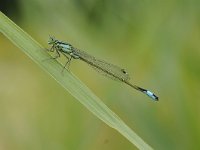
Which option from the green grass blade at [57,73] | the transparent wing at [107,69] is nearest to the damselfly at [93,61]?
the transparent wing at [107,69]

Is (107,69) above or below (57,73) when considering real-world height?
above

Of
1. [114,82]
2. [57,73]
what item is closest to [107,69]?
[114,82]

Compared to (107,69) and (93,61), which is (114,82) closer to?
(107,69)

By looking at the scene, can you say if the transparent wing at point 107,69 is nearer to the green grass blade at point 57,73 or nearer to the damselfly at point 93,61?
the damselfly at point 93,61

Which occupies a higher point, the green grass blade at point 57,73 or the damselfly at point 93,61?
the damselfly at point 93,61

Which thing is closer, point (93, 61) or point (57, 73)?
point (57, 73)

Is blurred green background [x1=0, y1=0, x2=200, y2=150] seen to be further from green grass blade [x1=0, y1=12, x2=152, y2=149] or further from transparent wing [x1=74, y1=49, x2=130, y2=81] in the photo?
green grass blade [x1=0, y1=12, x2=152, y2=149]

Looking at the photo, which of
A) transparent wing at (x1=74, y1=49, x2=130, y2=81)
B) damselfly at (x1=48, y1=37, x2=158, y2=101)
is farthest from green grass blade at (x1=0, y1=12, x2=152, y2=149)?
transparent wing at (x1=74, y1=49, x2=130, y2=81)
